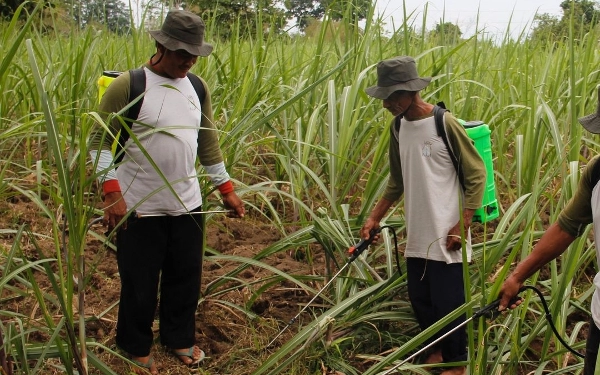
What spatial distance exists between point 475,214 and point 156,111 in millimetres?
1140

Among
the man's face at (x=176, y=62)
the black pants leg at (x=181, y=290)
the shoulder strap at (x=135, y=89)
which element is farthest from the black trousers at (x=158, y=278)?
the man's face at (x=176, y=62)

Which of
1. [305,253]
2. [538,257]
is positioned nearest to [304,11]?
[305,253]

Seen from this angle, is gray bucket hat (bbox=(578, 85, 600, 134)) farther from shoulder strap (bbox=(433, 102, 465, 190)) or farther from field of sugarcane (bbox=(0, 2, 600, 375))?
shoulder strap (bbox=(433, 102, 465, 190))

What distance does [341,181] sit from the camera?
3.14 meters

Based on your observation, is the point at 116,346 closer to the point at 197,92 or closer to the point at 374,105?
the point at 197,92

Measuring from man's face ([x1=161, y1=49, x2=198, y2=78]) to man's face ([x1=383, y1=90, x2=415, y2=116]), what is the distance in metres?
0.67

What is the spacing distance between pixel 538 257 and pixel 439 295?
551mm

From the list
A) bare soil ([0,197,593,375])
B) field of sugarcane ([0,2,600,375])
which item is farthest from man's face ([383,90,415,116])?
bare soil ([0,197,593,375])

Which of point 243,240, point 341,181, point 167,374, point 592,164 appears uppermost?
point 592,164

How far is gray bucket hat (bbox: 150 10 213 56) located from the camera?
227cm

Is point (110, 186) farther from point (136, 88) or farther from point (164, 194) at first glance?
point (136, 88)

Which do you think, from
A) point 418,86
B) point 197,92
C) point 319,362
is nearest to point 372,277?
point 319,362

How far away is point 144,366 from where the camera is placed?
2461mm

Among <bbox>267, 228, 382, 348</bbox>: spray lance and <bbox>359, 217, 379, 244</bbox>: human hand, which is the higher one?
<bbox>359, 217, 379, 244</bbox>: human hand
